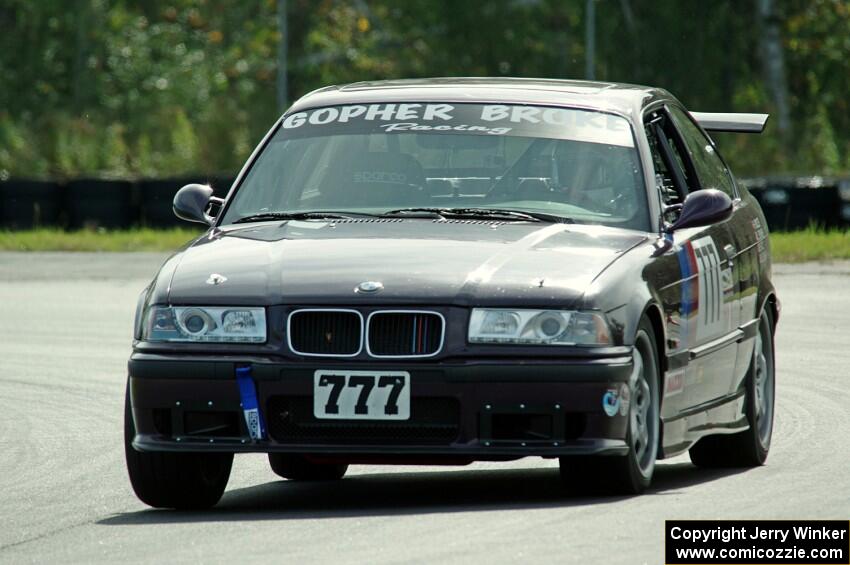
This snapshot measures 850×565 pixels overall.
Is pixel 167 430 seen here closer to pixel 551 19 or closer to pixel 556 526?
pixel 556 526

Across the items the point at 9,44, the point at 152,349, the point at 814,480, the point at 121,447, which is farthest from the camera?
the point at 9,44

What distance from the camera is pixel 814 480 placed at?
8.12 m

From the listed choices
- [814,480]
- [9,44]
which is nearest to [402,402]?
[814,480]

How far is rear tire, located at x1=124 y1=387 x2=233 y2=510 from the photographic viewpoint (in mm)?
7594

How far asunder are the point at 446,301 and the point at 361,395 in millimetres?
430

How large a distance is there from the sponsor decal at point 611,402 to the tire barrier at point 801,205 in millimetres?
20385

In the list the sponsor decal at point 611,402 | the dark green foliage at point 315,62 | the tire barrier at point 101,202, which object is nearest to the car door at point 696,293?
the sponsor decal at point 611,402

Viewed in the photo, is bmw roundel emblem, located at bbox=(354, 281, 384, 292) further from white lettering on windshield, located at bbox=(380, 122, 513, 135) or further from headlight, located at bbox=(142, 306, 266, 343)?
white lettering on windshield, located at bbox=(380, 122, 513, 135)

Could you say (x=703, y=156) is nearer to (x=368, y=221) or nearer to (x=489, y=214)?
(x=489, y=214)

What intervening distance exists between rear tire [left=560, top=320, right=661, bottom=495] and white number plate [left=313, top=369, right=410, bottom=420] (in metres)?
0.69

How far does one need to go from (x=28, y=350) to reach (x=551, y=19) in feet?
100

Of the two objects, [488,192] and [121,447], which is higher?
[488,192]

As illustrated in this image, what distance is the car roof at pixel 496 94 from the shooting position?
28.6ft

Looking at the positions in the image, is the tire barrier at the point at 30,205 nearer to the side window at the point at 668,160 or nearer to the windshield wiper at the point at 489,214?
the side window at the point at 668,160
